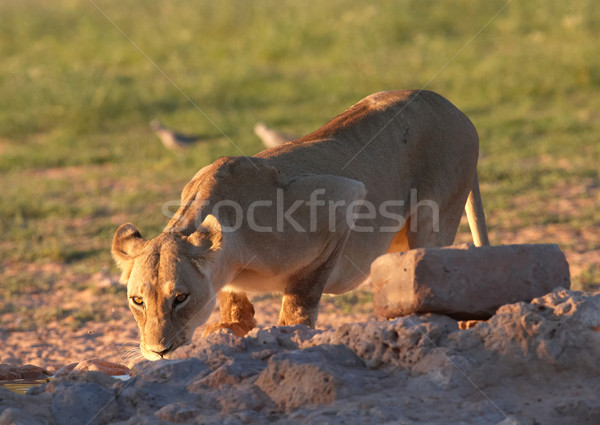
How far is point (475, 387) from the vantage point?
339cm

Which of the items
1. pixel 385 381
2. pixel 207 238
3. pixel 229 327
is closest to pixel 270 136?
pixel 229 327

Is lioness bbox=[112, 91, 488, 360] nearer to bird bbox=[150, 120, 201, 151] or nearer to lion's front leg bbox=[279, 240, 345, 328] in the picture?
lion's front leg bbox=[279, 240, 345, 328]

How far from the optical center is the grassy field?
948cm

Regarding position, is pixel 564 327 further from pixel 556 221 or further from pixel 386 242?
pixel 556 221

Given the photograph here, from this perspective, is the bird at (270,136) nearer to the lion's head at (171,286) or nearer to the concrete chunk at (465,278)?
the lion's head at (171,286)

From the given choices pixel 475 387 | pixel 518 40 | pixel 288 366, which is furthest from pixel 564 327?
pixel 518 40

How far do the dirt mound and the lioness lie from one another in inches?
32.0

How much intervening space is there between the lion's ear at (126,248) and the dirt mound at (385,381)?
1003 millimetres

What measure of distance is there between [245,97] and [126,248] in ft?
35.5

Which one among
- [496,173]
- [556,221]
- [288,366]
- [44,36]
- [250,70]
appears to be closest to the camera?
[288,366]

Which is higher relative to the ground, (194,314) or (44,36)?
(44,36)

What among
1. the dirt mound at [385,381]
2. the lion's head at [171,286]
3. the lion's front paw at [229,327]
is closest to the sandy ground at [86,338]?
the lion's front paw at [229,327]

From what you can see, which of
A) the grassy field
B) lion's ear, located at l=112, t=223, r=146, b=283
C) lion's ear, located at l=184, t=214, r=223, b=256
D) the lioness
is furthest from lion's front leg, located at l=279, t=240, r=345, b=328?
the grassy field

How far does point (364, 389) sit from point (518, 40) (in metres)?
15.1
